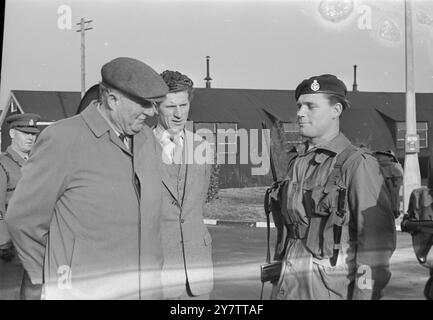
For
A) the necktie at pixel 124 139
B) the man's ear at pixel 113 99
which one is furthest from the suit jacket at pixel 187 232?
the man's ear at pixel 113 99

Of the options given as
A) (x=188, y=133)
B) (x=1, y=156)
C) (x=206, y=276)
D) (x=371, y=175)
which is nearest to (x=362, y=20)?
(x=371, y=175)

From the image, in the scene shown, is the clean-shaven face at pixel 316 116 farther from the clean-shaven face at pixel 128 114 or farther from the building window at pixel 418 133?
the clean-shaven face at pixel 128 114

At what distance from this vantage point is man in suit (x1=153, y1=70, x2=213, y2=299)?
246cm

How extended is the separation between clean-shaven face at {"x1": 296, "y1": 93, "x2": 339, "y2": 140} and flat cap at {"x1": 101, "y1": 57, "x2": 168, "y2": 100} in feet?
1.94

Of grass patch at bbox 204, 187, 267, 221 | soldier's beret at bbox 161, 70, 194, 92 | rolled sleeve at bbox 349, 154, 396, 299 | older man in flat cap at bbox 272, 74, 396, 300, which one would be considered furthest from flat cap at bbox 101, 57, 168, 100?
rolled sleeve at bbox 349, 154, 396, 299

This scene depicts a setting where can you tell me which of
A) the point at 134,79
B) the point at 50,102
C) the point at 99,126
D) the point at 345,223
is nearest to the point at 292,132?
the point at 345,223

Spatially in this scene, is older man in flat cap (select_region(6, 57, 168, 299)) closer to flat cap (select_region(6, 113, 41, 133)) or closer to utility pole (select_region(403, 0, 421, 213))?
flat cap (select_region(6, 113, 41, 133))

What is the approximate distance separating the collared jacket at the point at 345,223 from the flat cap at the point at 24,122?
106 cm

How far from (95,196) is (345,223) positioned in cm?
96

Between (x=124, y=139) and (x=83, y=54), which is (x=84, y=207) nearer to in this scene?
(x=124, y=139)

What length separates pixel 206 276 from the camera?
8.21ft

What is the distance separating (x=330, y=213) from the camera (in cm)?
227

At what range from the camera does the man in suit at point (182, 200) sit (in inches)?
96.9
